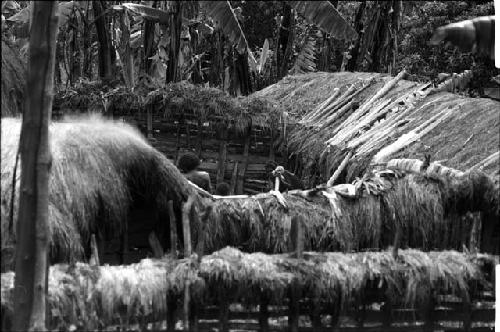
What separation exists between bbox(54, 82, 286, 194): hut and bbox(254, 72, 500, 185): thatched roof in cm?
72

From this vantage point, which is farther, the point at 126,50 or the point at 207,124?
the point at 126,50

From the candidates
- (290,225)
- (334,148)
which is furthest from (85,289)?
(334,148)

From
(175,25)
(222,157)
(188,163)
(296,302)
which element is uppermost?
(175,25)

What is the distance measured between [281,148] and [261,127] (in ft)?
1.70

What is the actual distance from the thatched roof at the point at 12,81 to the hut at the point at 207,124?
9.67 ft

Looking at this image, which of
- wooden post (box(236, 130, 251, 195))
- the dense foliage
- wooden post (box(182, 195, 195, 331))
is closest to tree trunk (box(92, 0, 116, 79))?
the dense foliage

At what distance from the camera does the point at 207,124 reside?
17984 millimetres

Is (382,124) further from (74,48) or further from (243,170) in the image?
(74,48)

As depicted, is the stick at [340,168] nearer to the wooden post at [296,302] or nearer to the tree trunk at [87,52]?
the wooden post at [296,302]

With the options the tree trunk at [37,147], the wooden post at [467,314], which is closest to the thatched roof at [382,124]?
the wooden post at [467,314]

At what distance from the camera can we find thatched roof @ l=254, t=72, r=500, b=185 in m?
12.6

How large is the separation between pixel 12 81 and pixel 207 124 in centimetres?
506

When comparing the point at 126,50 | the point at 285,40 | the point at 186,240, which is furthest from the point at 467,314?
the point at 285,40

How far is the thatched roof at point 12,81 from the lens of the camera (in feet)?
41.6
